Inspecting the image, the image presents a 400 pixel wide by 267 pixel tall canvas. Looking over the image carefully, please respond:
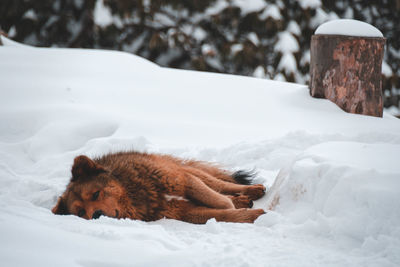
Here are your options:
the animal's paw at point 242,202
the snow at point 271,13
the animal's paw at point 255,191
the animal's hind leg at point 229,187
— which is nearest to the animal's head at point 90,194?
the animal's hind leg at point 229,187

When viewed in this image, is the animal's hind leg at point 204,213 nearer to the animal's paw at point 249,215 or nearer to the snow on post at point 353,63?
the animal's paw at point 249,215

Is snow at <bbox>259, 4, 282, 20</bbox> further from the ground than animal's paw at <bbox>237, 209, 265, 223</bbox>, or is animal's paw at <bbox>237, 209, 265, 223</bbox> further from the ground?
snow at <bbox>259, 4, 282, 20</bbox>

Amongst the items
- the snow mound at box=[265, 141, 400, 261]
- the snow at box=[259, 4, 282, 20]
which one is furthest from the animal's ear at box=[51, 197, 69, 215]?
the snow at box=[259, 4, 282, 20]

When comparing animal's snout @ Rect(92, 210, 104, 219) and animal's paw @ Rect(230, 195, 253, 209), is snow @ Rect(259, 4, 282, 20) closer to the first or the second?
animal's paw @ Rect(230, 195, 253, 209)

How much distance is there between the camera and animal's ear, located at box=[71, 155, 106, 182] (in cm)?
261

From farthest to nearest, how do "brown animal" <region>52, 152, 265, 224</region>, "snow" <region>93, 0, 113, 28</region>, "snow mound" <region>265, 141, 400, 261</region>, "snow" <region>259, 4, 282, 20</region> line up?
"snow" <region>259, 4, 282, 20</region> < "snow" <region>93, 0, 113, 28</region> < "brown animal" <region>52, 152, 265, 224</region> < "snow mound" <region>265, 141, 400, 261</region>

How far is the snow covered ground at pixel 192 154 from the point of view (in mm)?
1736

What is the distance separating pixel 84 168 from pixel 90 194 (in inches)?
9.7

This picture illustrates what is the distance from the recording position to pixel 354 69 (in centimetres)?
527

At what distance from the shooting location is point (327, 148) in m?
2.73

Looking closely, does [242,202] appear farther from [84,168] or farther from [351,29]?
[351,29]

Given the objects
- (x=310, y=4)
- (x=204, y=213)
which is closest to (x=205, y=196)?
(x=204, y=213)

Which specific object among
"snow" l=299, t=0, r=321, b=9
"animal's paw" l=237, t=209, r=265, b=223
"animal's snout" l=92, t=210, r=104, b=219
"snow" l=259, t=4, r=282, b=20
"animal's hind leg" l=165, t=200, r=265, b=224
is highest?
"snow" l=299, t=0, r=321, b=9

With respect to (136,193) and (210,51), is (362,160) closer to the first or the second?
(136,193)
